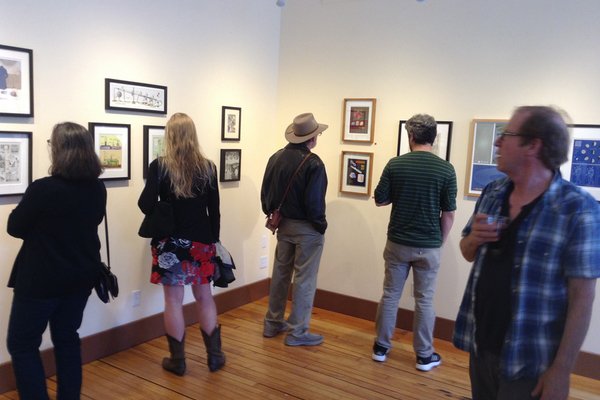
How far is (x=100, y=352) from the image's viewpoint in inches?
125

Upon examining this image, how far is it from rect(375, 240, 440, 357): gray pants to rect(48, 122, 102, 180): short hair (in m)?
1.93

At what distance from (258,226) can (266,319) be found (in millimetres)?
973

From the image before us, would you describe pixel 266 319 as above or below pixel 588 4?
below

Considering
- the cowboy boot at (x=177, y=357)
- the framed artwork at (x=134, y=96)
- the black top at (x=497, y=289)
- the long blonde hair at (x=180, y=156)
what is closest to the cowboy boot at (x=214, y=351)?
the cowboy boot at (x=177, y=357)

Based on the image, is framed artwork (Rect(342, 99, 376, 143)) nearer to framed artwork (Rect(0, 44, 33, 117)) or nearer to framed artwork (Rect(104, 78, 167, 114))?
framed artwork (Rect(104, 78, 167, 114))

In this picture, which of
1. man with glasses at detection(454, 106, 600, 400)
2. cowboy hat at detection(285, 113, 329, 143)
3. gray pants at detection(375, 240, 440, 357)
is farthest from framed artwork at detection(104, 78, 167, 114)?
man with glasses at detection(454, 106, 600, 400)

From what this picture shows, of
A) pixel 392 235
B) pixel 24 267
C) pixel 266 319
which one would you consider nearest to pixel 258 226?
pixel 266 319

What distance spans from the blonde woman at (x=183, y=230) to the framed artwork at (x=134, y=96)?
470mm

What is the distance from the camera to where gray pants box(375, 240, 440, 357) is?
3176 mm

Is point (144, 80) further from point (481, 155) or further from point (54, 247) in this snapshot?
point (481, 155)

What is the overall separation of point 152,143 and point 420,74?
2.02 m

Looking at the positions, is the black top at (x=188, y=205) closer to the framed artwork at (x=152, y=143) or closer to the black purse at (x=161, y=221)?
the black purse at (x=161, y=221)

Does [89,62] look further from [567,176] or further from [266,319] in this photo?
[567,176]

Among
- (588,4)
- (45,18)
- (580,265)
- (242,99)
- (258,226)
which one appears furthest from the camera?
(258,226)
